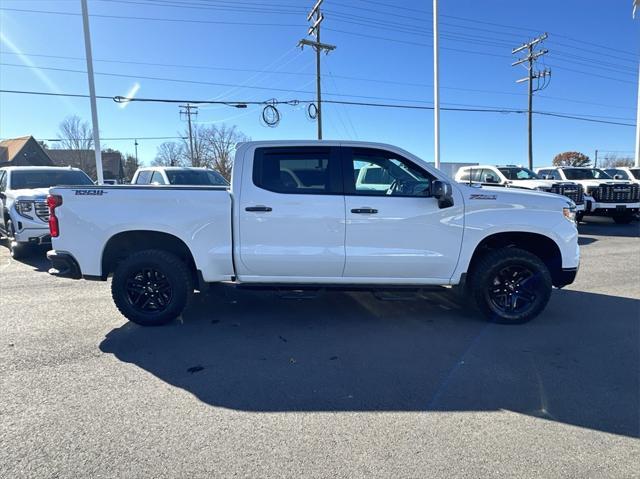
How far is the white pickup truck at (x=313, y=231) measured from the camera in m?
4.48

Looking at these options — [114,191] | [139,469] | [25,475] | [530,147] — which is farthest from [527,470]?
[530,147]

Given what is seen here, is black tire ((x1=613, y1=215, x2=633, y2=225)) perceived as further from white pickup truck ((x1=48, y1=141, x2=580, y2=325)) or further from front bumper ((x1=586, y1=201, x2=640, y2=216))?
white pickup truck ((x1=48, y1=141, x2=580, y2=325))

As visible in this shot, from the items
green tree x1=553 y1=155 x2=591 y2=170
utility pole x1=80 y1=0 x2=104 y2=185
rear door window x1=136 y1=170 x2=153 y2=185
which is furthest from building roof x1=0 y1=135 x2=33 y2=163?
green tree x1=553 y1=155 x2=591 y2=170

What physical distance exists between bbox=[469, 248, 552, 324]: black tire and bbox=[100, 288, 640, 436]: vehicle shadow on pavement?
0.20 meters

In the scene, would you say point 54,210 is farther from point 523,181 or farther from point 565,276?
point 523,181

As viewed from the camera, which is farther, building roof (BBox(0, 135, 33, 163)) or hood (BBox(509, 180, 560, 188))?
building roof (BBox(0, 135, 33, 163))

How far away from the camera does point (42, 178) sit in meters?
9.81

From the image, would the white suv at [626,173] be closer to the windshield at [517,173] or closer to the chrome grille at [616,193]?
the chrome grille at [616,193]

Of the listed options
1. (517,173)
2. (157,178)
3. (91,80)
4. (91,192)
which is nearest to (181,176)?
(157,178)

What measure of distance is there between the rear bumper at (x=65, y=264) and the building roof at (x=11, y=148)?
56418 mm

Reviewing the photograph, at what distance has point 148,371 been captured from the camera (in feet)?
12.0

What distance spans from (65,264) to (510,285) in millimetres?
5050

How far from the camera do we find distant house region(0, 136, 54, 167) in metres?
49.5

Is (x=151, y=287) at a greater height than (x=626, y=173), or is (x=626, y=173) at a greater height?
(x=626, y=173)
